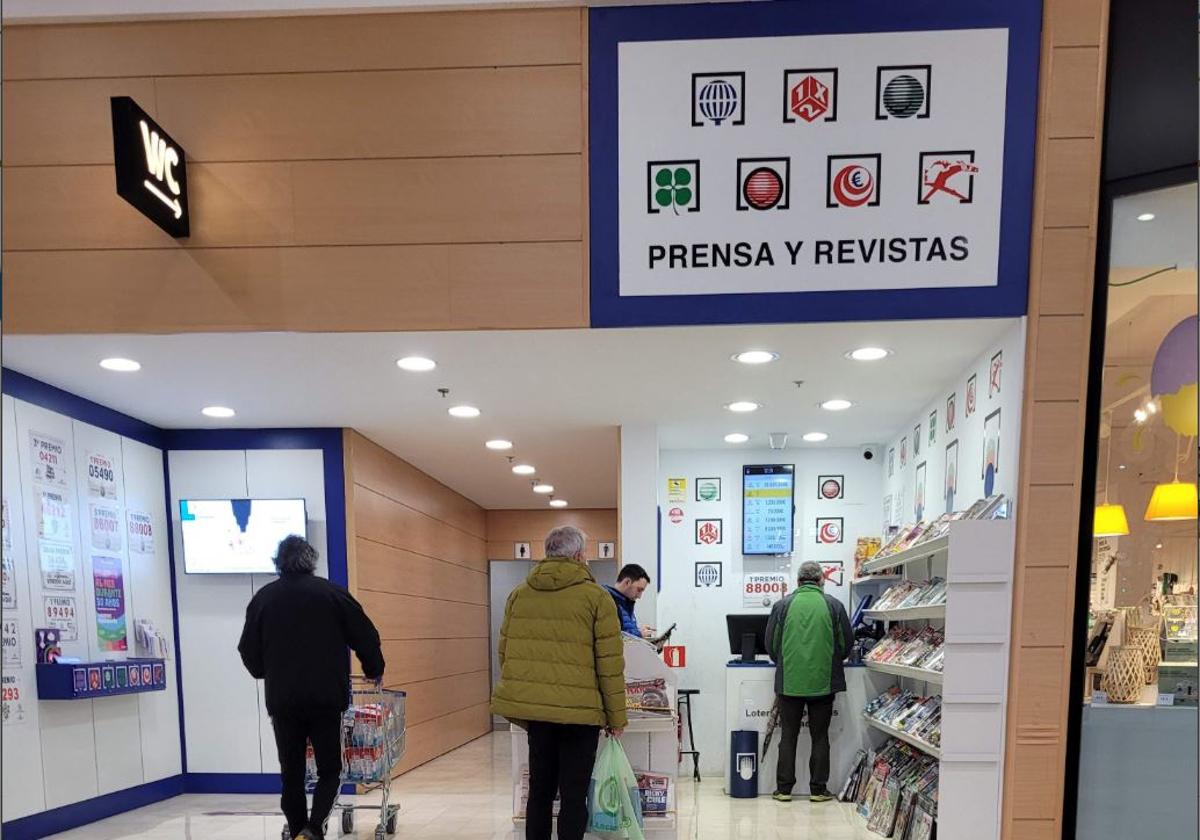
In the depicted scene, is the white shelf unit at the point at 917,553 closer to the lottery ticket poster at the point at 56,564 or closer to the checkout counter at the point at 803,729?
the checkout counter at the point at 803,729

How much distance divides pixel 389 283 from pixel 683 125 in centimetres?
155

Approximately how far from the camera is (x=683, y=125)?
12.6 feet

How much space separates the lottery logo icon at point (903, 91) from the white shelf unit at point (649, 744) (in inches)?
109

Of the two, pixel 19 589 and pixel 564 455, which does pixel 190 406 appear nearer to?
pixel 19 589

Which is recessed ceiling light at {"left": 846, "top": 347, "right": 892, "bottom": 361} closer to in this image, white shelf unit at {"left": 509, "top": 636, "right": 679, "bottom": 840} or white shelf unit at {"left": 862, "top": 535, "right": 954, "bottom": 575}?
white shelf unit at {"left": 862, "top": 535, "right": 954, "bottom": 575}

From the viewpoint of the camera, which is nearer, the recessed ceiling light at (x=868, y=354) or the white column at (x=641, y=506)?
the recessed ceiling light at (x=868, y=354)

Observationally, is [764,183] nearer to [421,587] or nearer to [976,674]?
[976,674]

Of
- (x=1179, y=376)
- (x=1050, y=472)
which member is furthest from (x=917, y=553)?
(x=1179, y=376)

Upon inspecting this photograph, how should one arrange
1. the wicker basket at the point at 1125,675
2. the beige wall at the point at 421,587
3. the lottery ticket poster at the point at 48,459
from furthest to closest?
the beige wall at the point at 421,587 → the lottery ticket poster at the point at 48,459 → the wicker basket at the point at 1125,675

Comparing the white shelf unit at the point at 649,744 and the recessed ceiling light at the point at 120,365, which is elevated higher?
the recessed ceiling light at the point at 120,365

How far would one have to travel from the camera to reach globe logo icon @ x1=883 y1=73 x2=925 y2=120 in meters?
3.77

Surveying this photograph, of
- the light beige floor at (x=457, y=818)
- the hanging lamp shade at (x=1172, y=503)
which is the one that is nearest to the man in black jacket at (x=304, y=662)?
the light beige floor at (x=457, y=818)

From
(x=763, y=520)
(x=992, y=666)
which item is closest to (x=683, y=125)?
(x=992, y=666)

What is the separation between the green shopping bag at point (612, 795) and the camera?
3865 mm
